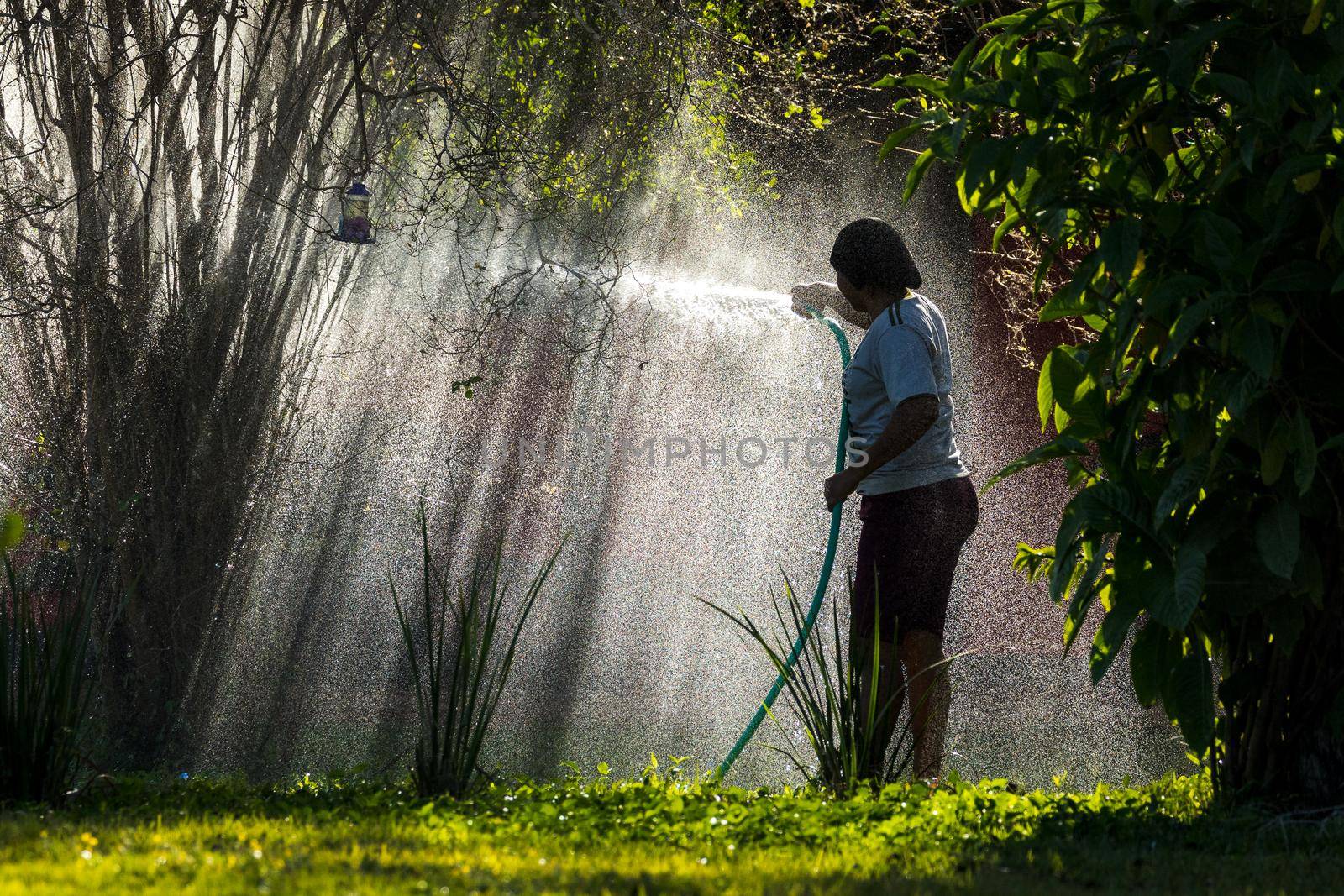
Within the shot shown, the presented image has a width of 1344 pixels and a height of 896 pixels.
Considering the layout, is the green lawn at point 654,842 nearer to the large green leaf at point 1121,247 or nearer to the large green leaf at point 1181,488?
the large green leaf at point 1181,488

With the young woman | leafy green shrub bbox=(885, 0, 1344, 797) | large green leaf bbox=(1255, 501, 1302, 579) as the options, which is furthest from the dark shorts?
large green leaf bbox=(1255, 501, 1302, 579)

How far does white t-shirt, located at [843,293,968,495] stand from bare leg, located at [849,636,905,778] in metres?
0.43

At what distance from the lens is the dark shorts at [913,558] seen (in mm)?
3291

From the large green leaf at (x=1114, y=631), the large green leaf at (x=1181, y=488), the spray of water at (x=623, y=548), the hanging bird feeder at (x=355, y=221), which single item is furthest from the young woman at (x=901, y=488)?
the hanging bird feeder at (x=355, y=221)

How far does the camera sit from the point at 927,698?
318 centimetres

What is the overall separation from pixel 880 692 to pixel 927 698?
19cm

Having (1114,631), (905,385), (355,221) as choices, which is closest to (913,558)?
(905,385)

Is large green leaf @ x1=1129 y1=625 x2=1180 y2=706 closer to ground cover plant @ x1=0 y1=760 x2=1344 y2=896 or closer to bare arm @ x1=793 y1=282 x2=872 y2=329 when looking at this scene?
ground cover plant @ x1=0 y1=760 x2=1344 y2=896

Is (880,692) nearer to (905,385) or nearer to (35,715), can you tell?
(905,385)

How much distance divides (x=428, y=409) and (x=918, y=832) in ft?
13.1

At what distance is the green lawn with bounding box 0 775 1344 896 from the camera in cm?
Answer: 201

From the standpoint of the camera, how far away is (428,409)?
6.12 m

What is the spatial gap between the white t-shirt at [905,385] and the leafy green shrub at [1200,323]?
0.42m

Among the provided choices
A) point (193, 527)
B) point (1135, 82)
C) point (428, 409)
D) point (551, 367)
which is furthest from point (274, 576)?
point (1135, 82)
